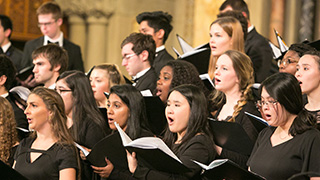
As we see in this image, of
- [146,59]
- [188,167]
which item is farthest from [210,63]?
[188,167]

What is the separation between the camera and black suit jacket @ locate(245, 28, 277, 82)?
16.8 ft

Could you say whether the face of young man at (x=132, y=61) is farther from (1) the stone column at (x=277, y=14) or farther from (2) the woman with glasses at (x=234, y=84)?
(1) the stone column at (x=277, y=14)

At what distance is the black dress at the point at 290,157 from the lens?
3.07 meters

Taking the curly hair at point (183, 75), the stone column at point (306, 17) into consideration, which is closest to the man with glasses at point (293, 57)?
the curly hair at point (183, 75)

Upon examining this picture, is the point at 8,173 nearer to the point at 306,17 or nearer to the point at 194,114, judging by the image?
the point at 194,114

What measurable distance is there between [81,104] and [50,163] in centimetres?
79

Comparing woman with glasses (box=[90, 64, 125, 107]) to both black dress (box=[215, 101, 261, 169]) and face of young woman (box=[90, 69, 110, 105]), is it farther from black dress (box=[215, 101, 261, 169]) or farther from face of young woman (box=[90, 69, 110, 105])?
black dress (box=[215, 101, 261, 169])

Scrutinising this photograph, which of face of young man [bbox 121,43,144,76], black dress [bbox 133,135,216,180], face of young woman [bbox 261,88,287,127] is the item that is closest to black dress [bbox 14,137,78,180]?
black dress [bbox 133,135,216,180]

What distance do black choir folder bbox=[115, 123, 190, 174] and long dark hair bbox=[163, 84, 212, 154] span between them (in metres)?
0.27

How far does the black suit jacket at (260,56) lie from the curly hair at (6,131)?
2088 mm

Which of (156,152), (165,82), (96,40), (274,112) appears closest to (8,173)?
(156,152)

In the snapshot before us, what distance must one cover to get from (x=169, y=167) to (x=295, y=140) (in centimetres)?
70

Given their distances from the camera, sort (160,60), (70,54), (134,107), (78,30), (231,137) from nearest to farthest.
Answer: (231,137) → (134,107) → (160,60) → (70,54) → (78,30)

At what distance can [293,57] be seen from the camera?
421 cm
